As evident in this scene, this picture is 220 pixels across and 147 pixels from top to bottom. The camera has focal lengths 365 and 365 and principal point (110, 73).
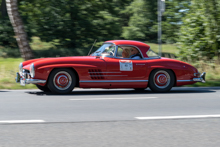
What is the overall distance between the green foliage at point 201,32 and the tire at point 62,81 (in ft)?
27.9

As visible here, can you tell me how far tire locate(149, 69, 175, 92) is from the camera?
9812 millimetres

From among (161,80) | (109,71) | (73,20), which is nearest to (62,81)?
(109,71)

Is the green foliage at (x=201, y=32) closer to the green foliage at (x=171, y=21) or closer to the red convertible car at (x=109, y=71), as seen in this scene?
the red convertible car at (x=109, y=71)

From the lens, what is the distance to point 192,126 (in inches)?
220

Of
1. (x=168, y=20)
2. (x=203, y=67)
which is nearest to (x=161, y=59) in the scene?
(x=203, y=67)

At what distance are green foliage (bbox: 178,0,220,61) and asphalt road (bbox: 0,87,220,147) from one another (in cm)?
725

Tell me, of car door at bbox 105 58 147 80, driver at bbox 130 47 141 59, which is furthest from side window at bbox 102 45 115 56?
driver at bbox 130 47 141 59

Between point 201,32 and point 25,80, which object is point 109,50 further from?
point 201,32

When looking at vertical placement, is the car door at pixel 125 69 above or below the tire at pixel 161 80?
above

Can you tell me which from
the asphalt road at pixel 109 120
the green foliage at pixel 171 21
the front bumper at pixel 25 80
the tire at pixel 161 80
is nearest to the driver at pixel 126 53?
the tire at pixel 161 80

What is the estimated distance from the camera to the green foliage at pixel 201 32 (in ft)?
52.2

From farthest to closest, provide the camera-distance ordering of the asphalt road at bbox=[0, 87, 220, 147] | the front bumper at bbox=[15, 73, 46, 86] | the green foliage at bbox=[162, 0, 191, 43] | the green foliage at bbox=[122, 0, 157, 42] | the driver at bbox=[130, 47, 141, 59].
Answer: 1. the green foliage at bbox=[122, 0, 157, 42]
2. the green foliage at bbox=[162, 0, 191, 43]
3. the driver at bbox=[130, 47, 141, 59]
4. the front bumper at bbox=[15, 73, 46, 86]
5. the asphalt road at bbox=[0, 87, 220, 147]

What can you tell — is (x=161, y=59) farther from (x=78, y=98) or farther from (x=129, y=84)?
(x=78, y=98)

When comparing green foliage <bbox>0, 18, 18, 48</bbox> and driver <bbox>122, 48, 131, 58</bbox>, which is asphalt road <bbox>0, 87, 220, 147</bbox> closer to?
driver <bbox>122, 48, 131, 58</bbox>
